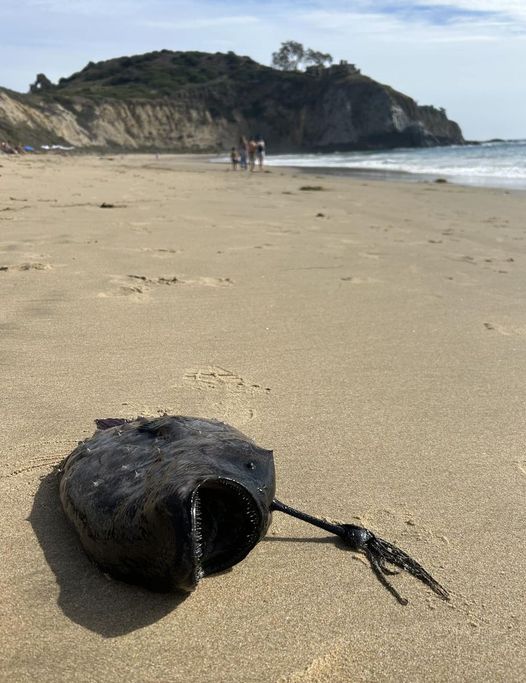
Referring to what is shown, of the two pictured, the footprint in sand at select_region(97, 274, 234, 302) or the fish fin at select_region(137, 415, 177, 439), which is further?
the footprint in sand at select_region(97, 274, 234, 302)

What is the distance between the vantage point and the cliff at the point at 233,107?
219 feet

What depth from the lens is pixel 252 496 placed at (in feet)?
5.73

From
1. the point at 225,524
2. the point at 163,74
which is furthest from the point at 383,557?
the point at 163,74

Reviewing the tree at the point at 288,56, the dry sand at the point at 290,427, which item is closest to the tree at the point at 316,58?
the tree at the point at 288,56

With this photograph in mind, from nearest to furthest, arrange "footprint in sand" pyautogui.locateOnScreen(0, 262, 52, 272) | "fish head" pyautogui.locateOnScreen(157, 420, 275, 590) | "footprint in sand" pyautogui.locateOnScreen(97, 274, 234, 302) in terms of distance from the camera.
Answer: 1. "fish head" pyautogui.locateOnScreen(157, 420, 275, 590)
2. "footprint in sand" pyautogui.locateOnScreen(97, 274, 234, 302)
3. "footprint in sand" pyautogui.locateOnScreen(0, 262, 52, 272)

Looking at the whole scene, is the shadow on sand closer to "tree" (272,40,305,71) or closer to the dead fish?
the dead fish

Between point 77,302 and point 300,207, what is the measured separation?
6.70 m

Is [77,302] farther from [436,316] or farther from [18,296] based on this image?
[436,316]

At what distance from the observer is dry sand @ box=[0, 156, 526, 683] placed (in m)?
1.68

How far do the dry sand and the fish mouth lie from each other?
0.13 metres

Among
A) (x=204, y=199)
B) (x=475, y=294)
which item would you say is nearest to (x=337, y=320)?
(x=475, y=294)

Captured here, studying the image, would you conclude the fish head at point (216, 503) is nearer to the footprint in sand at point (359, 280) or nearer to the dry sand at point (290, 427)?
the dry sand at point (290, 427)

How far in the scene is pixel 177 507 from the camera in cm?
157

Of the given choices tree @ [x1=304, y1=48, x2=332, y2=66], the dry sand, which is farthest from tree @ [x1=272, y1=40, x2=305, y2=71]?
the dry sand
